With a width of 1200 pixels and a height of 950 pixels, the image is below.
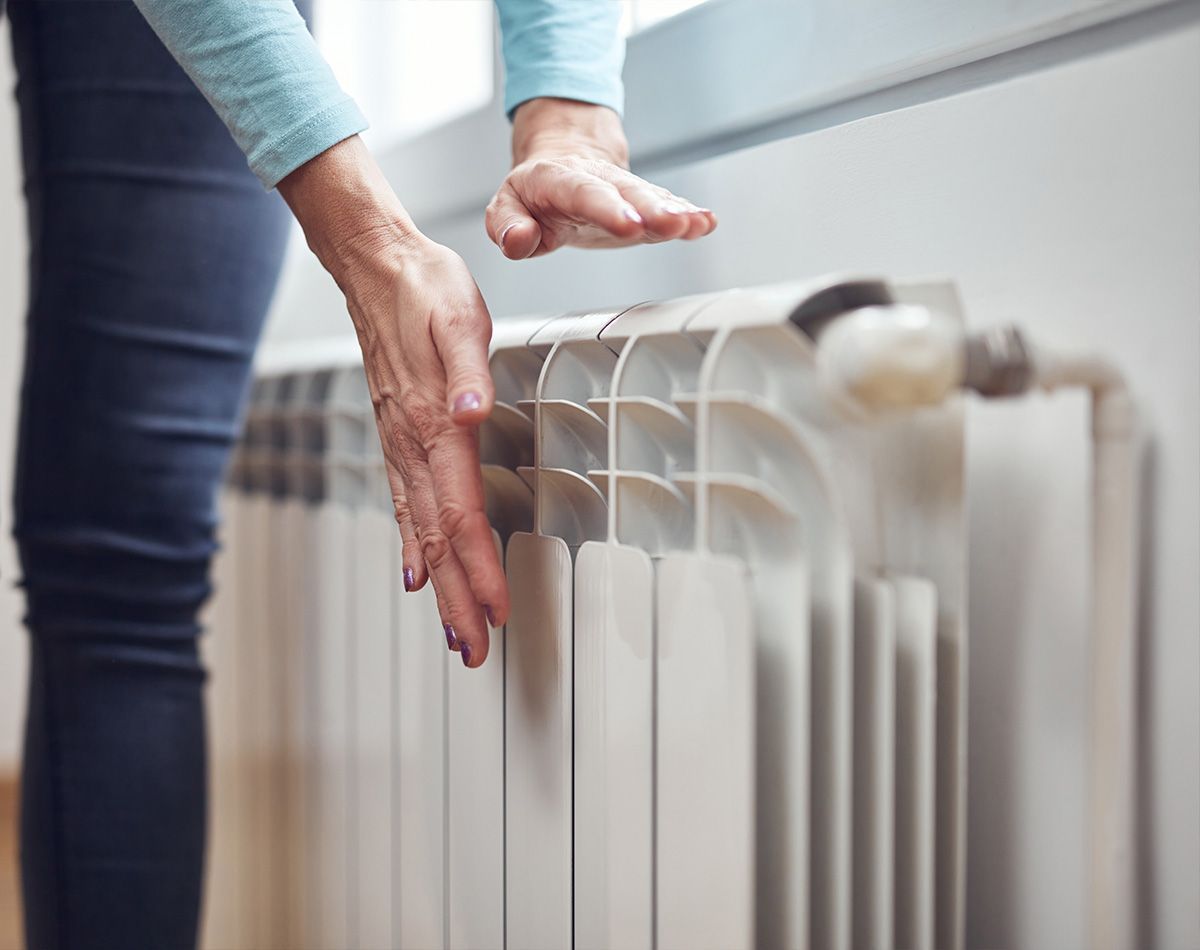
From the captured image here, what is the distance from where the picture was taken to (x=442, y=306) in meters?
0.56

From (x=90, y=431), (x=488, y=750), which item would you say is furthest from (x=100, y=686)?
(x=488, y=750)

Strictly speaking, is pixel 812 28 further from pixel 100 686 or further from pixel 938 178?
pixel 100 686

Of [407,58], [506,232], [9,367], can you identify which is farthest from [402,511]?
[9,367]

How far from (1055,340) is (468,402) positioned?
26cm

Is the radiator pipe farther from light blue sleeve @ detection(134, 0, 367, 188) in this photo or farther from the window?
the window

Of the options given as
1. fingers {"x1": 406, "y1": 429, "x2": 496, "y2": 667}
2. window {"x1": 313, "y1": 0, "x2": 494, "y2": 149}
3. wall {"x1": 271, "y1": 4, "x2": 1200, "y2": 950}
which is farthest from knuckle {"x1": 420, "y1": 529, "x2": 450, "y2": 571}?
window {"x1": 313, "y1": 0, "x2": 494, "y2": 149}

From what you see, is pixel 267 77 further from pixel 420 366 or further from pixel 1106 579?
pixel 1106 579

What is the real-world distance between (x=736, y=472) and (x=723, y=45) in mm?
327

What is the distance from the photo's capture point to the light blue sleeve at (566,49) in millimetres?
688

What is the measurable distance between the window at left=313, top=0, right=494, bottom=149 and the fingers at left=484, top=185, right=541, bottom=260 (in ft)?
1.45

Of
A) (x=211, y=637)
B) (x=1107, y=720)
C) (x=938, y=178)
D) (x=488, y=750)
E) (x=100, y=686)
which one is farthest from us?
(x=211, y=637)

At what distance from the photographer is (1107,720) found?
440 mm

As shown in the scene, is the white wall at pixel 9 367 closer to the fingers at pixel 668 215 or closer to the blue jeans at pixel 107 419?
the blue jeans at pixel 107 419

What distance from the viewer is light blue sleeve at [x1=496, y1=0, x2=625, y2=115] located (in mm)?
688
